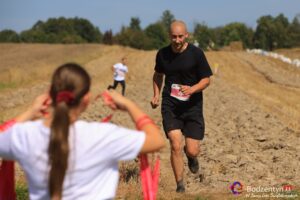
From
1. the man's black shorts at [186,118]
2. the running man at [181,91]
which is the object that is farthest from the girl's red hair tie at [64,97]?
the man's black shorts at [186,118]

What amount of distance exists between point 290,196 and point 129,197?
180 cm

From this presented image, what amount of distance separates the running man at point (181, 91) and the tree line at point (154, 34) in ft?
299

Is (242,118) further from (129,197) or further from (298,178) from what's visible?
(129,197)

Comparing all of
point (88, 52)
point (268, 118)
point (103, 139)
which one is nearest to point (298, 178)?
point (103, 139)

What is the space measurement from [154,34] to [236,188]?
10806 centimetres

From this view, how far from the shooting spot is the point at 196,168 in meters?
7.72

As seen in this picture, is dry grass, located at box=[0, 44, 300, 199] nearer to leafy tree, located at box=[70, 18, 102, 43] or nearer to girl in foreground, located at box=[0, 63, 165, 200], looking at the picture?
girl in foreground, located at box=[0, 63, 165, 200]

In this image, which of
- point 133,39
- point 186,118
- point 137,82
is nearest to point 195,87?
point 186,118

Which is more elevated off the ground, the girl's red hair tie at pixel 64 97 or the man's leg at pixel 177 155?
the girl's red hair tie at pixel 64 97

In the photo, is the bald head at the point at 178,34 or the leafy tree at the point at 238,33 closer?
the bald head at the point at 178,34

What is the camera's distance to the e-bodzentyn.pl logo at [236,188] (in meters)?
7.07

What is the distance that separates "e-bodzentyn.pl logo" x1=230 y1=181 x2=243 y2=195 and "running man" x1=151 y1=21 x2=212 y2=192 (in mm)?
649

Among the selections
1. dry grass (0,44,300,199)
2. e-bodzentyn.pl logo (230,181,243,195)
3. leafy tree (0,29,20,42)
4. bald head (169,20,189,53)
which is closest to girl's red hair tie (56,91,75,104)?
dry grass (0,44,300,199)

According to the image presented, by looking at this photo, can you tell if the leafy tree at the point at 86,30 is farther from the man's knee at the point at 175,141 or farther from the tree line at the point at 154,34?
the man's knee at the point at 175,141
